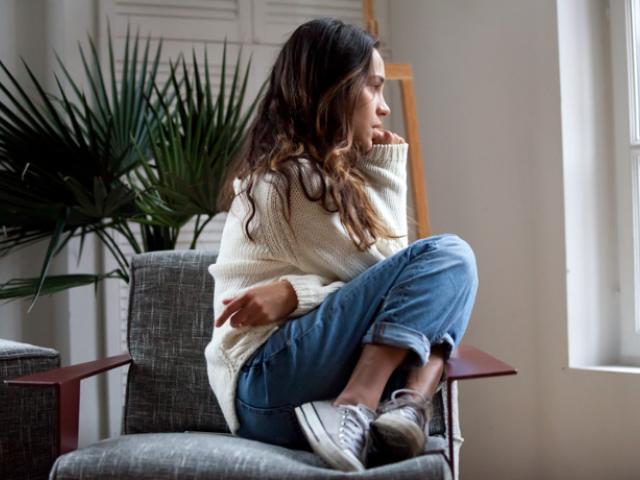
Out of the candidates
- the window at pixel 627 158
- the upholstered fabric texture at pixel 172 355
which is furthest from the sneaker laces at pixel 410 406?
the window at pixel 627 158

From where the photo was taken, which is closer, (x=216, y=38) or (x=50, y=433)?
(x=50, y=433)

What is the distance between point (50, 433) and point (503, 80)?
1668 millimetres

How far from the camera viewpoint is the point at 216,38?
10.4 ft

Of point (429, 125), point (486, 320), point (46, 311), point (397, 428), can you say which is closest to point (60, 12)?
point (46, 311)

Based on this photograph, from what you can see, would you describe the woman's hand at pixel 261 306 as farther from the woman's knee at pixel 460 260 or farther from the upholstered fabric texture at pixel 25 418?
the upholstered fabric texture at pixel 25 418

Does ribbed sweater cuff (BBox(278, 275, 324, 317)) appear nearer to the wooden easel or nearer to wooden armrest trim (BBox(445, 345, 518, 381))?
wooden armrest trim (BBox(445, 345, 518, 381))

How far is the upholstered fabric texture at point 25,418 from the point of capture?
6.94 feet

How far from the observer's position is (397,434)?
1540mm

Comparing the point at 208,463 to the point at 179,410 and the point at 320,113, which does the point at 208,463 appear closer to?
the point at 179,410

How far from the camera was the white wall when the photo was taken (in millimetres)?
2635

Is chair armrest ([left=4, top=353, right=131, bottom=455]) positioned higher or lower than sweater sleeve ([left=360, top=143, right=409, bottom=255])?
lower

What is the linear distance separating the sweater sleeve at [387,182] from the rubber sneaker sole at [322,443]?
0.41 metres

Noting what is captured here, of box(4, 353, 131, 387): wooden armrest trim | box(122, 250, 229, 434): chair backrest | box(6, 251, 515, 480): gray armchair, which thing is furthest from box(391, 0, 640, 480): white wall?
box(4, 353, 131, 387): wooden armrest trim

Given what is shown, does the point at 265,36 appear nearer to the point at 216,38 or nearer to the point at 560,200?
the point at 216,38
